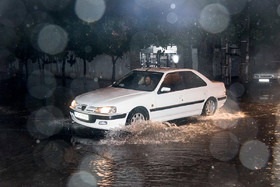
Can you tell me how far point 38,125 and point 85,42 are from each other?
954 centimetres

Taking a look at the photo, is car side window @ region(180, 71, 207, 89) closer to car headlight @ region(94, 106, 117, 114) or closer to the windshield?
the windshield

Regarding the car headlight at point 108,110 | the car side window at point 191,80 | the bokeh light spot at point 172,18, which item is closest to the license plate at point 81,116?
the car headlight at point 108,110

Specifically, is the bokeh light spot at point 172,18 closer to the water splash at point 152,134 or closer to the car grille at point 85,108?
the water splash at point 152,134

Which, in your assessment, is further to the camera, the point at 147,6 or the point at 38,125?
the point at 147,6

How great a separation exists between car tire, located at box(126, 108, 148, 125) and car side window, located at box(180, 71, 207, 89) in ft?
5.32

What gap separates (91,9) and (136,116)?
9621mm

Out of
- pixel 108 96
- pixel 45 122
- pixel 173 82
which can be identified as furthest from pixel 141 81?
pixel 45 122

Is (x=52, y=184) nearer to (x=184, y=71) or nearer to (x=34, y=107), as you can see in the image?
(x=184, y=71)

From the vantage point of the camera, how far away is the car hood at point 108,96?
757 cm

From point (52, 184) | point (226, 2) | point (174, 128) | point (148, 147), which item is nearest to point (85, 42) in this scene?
point (226, 2)

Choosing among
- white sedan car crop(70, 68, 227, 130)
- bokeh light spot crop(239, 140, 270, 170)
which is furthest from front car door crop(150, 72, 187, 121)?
bokeh light spot crop(239, 140, 270, 170)

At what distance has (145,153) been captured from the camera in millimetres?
6508

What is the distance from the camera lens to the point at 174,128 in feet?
27.2

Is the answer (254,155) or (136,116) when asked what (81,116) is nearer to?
(136,116)
